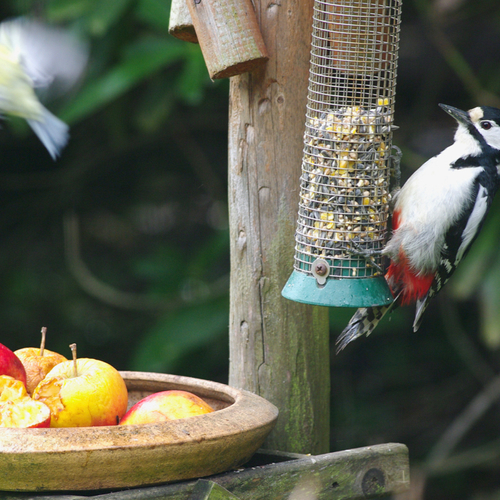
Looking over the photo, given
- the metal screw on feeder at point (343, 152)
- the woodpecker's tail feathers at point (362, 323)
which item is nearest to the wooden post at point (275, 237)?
the metal screw on feeder at point (343, 152)

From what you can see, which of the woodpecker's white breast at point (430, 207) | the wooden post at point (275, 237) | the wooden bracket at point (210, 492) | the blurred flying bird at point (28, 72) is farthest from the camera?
the blurred flying bird at point (28, 72)

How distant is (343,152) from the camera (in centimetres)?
240

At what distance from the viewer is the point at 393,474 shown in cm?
219

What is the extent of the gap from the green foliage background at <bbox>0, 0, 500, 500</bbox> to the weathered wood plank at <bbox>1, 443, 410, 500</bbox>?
225 centimetres

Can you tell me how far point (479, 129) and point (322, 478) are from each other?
5.19 feet

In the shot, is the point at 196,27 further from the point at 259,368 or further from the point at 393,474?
the point at 393,474

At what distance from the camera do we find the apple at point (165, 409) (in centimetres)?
202

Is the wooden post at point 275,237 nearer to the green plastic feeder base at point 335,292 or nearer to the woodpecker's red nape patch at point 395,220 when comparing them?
the green plastic feeder base at point 335,292

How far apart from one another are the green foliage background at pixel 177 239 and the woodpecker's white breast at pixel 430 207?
4.72ft

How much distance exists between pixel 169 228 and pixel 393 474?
4.26 metres

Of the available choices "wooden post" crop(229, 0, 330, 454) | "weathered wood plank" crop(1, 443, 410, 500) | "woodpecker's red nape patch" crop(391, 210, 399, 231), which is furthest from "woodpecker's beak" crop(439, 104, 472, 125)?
"weathered wood plank" crop(1, 443, 410, 500)

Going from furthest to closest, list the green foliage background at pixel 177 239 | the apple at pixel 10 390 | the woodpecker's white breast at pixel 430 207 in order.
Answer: the green foliage background at pixel 177 239 → the woodpecker's white breast at pixel 430 207 → the apple at pixel 10 390

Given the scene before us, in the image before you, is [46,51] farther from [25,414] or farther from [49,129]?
[25,414]

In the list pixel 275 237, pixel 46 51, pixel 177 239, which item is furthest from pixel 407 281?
pixel 177 239
